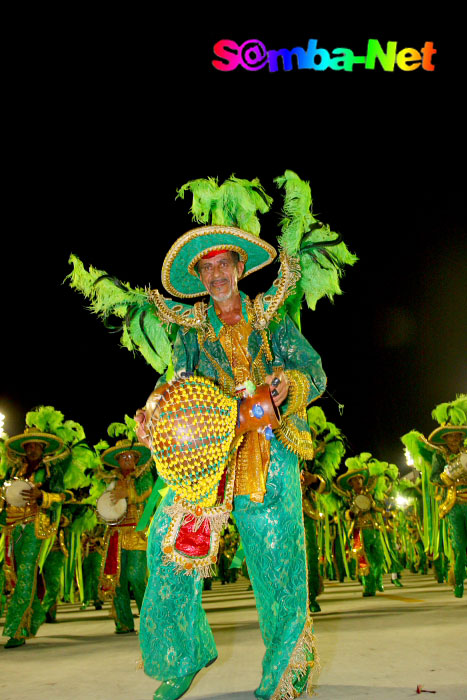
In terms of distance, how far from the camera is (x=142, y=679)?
3.57 metres

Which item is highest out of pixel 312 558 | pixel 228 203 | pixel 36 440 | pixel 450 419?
pixel 228 203

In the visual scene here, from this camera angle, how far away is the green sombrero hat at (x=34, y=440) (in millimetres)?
8094

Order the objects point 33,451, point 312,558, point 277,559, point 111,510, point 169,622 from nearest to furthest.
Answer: point 169,622 < point 277,559 < point 111,510 < point 33,451 < point 312,558

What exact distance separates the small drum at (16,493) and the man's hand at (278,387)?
5222 mm

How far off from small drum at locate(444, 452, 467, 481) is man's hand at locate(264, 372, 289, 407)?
6.77 meters

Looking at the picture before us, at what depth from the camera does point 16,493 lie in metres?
7.30

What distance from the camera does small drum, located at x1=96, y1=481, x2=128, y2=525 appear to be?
7895 mm

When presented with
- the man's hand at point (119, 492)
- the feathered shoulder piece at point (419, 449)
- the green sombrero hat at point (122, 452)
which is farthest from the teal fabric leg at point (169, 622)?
the feathered shoulder piece at point (419, 449)

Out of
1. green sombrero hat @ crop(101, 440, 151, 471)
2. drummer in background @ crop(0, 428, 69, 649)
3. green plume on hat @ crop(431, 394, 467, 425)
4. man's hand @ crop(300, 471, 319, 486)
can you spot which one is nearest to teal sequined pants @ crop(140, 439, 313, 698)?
drummer in background @ crop(0, 428, 69, 649)

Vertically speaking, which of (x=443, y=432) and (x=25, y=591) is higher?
(x=443, y=432)

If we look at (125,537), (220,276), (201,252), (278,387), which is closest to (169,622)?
(278,387)

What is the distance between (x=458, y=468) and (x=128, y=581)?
180 inches

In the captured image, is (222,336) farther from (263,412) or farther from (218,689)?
(218,689)

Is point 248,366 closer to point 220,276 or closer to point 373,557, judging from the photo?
point 220,276
